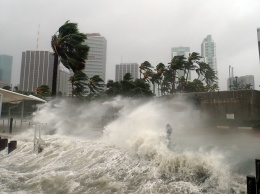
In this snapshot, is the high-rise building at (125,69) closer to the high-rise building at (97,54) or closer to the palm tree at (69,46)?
the high-rise building at (97,54)

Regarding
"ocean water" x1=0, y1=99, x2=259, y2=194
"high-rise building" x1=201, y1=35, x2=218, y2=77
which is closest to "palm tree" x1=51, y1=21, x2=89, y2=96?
"ocean water" x1=0, y1=99, x2=259, y2=194

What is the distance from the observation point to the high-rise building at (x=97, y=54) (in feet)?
417

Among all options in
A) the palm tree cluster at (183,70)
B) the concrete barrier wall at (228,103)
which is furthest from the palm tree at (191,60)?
the concrete barrier wall at (228,103)

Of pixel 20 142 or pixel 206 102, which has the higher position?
pixel 206 102

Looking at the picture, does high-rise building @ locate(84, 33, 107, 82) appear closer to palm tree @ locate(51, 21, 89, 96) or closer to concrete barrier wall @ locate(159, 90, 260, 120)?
concrete barrier wall @ locate(159, 90, 260, 120)

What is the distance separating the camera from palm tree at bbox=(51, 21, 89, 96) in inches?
1094

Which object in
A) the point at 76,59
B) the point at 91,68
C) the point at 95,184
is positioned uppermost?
the point at 91,68

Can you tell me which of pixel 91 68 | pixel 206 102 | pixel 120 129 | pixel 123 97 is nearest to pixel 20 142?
pixel 120 129

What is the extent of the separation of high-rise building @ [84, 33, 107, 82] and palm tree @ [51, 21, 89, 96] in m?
97.8

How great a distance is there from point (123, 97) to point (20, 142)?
118 ft

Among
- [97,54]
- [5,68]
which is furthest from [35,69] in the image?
[5,68]

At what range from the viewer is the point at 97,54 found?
132 m

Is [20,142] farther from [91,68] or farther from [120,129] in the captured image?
[91,68]

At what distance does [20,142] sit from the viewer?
18609mm
